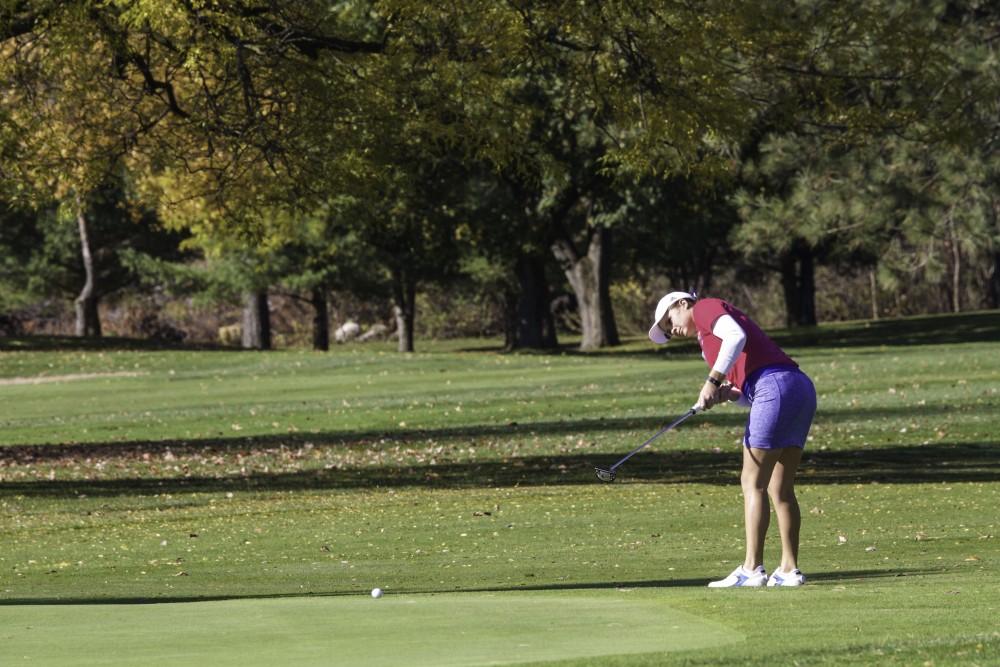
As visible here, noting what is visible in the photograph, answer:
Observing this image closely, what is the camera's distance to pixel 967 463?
64.3 ft

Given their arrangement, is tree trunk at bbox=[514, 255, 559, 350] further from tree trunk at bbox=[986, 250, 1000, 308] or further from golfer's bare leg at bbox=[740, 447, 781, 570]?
golfer's bare leg at bbox=[740, 447, 781, 570]

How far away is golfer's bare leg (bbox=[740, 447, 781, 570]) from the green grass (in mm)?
502

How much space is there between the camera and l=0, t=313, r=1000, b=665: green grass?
23.5ft

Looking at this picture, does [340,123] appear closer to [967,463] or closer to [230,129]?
[230,129]

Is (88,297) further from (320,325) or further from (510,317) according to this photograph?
(510,317)

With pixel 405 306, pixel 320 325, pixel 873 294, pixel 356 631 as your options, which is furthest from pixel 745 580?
pixel 873 294

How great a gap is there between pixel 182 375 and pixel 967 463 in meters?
24.0

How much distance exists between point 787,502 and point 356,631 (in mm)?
3541

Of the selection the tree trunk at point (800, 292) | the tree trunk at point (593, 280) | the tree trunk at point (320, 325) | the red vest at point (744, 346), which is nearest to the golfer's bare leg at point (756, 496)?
the red vest at point (744, 346)

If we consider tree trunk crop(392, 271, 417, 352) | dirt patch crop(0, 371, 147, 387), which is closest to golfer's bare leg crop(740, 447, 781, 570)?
dirt patch crop(0, 371, 147, 387)

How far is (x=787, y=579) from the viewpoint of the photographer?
9547mm

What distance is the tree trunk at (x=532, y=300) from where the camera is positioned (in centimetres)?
4728

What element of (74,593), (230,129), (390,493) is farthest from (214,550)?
(230,129)

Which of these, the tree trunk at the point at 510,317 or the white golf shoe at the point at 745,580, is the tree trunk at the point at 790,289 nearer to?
the tree trunk at the point at 510,317
